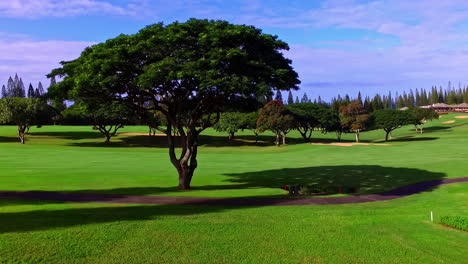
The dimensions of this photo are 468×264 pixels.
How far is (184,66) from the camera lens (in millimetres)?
25188

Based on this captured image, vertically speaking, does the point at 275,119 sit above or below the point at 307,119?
below

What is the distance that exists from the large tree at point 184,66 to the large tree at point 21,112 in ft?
205

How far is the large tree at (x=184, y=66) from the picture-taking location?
2520 centimetres

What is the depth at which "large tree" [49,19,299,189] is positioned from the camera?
25.2 m

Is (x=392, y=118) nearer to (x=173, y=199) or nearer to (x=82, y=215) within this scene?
(x=173, y=199)

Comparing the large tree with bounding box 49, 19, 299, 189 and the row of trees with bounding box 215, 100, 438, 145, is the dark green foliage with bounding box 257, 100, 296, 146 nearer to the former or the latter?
the row of trees with bounding box 215, 100, 438, 145

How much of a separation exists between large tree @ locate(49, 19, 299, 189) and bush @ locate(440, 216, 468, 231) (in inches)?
501

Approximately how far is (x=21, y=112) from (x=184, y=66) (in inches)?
2883

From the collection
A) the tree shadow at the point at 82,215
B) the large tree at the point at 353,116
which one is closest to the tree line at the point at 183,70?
the tree shadow at the point at 82,215

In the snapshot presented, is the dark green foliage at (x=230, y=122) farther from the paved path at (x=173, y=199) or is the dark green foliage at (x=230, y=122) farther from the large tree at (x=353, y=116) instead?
the paved path at (x=173, y=199)

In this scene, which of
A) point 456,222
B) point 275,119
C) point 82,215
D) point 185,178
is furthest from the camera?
point 275,119

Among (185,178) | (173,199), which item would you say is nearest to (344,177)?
(185,178)

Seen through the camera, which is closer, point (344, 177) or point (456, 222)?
point (456, 222)

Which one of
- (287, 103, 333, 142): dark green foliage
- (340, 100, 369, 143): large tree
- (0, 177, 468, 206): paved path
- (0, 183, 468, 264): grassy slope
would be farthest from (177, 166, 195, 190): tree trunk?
(340, 100, 369, 143): large tree
